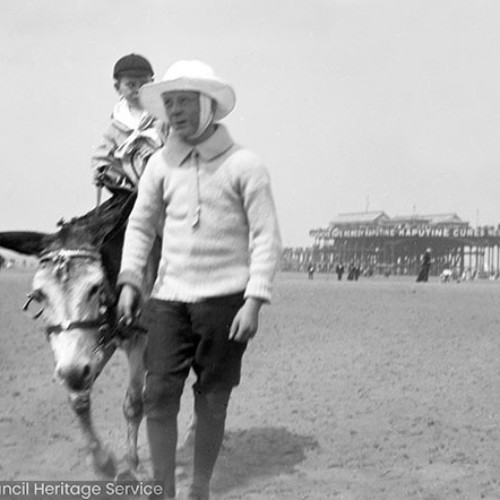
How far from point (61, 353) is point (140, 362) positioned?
1566 millimetres

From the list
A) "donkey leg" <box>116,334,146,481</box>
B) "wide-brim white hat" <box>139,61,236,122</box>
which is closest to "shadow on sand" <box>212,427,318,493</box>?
"donkey leg" <box>116,334,146,481</box>

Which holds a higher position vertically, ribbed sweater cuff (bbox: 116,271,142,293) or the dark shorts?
ribbed sweater cuff (bbox: 116,271,142,293)

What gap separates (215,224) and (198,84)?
26.8 inches

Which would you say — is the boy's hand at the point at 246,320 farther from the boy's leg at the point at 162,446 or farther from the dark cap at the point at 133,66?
the dark cap at the point at 133,66

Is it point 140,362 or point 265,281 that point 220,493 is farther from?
point 265,281

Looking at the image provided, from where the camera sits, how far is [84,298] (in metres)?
5.23

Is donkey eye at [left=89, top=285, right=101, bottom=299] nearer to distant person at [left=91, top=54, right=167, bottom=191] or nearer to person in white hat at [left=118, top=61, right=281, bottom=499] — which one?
person in white hat at [left=118, top=61, right=281, bottom=499]

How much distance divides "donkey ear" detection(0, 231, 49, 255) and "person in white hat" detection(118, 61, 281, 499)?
646 mm

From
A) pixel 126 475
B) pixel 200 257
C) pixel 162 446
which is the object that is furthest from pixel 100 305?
pixel 126 475

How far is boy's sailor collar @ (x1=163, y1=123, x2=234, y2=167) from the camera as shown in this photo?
5.08m

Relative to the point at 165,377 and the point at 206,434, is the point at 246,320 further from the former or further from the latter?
the point at 206,434

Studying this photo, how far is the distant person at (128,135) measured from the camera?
22.1ft

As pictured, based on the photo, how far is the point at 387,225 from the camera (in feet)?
500

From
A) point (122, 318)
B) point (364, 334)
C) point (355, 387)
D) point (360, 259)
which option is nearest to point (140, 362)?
point (122, 318)
